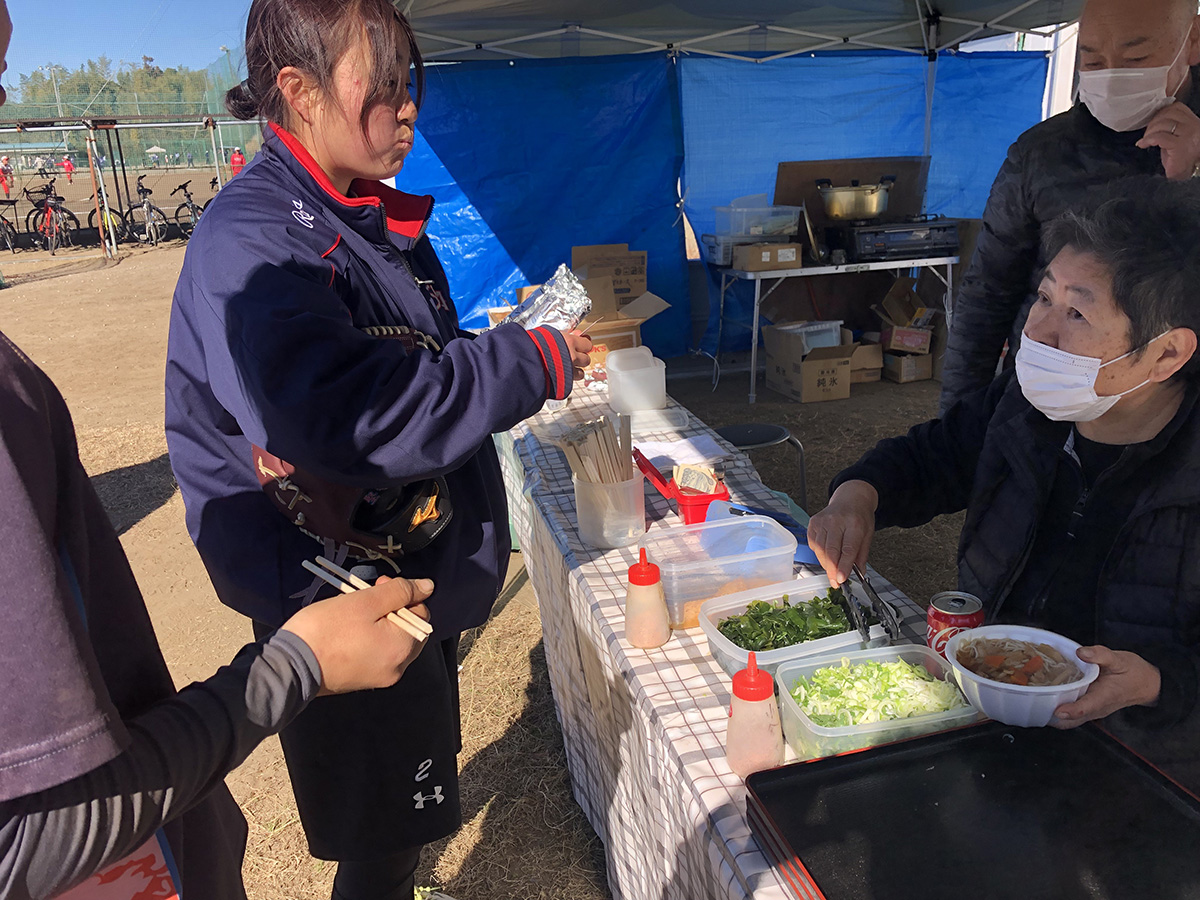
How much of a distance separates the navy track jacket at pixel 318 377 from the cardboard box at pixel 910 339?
638 centimetres

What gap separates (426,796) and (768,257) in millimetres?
5622

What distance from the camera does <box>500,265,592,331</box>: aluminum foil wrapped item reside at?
188 cm

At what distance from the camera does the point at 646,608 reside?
1608 millimetres

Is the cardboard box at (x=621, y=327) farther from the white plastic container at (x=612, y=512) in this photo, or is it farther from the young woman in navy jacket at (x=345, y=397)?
the young woman in navy jacket at (x=345, y=397)

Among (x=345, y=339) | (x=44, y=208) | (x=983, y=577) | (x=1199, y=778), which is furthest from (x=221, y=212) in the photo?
(x=44, y=208)

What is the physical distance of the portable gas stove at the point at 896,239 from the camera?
646 centimetres

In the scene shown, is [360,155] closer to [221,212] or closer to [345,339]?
[221,212]

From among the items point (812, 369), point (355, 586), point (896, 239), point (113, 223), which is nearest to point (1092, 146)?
point (355, 586)

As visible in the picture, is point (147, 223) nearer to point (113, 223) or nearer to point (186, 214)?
point (113, 223)

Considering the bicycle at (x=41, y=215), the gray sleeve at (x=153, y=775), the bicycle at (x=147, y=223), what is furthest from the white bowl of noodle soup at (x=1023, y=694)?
the bicycle at (x=41, y=215)

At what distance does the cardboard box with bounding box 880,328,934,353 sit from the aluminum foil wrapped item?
19.0 feet

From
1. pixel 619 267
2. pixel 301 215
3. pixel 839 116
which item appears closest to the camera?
pixel 301 215

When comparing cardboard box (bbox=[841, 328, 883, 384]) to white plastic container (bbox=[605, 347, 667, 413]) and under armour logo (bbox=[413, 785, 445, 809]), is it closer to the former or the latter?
white plastic container (bbox=[605, 347, 667, 413])

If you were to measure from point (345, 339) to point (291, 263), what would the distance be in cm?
15
